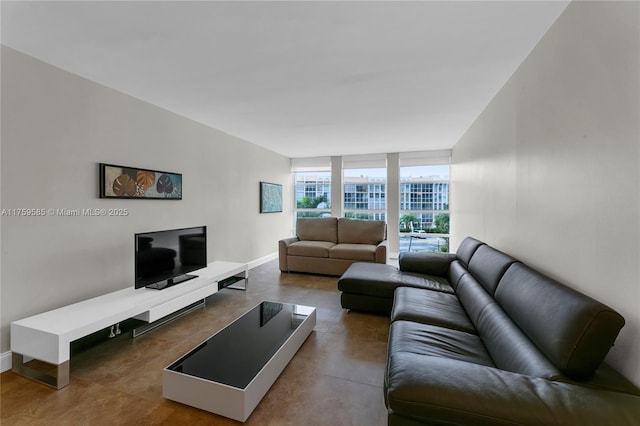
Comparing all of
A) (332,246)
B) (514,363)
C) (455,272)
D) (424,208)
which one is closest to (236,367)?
(514,363)

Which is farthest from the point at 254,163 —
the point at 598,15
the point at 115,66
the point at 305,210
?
the point at 598,15

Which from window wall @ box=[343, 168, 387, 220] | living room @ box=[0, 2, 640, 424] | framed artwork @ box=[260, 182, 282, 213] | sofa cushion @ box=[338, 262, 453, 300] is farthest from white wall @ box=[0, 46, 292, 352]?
window wall @ box=[343, 168, 387, 220]

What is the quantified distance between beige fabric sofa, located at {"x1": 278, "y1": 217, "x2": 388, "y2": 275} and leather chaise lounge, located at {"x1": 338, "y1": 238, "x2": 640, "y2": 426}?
246 cm

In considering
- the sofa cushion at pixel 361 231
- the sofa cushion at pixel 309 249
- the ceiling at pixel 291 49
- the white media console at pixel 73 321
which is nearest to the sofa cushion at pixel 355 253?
the sofa cushion at pixel 309 249

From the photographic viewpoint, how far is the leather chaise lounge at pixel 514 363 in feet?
3.03

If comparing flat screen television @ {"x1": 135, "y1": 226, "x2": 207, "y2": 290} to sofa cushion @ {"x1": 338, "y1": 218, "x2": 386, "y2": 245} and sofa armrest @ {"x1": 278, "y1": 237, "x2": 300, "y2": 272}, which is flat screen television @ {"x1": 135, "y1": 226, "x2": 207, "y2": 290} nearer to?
sofa armrest @ {"x1": 278, "y1": 237, "x2": 300, "y2": 272}

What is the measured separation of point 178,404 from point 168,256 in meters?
1.66

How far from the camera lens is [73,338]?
6.08 feet

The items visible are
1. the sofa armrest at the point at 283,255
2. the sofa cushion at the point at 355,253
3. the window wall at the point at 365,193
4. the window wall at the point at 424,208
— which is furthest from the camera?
the window wall at the point at 365,193

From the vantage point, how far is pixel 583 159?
4.63 ft

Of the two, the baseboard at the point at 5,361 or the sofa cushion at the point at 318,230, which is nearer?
the baseboard at the point at 5,361

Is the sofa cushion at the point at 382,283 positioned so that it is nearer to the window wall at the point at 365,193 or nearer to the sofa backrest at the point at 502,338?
the sofa backrest at the point at 502,338

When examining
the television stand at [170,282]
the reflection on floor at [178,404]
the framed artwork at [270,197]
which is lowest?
the reflection on floor at [178,404]

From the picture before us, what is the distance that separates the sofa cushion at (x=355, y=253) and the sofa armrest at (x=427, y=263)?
107 centimetres
